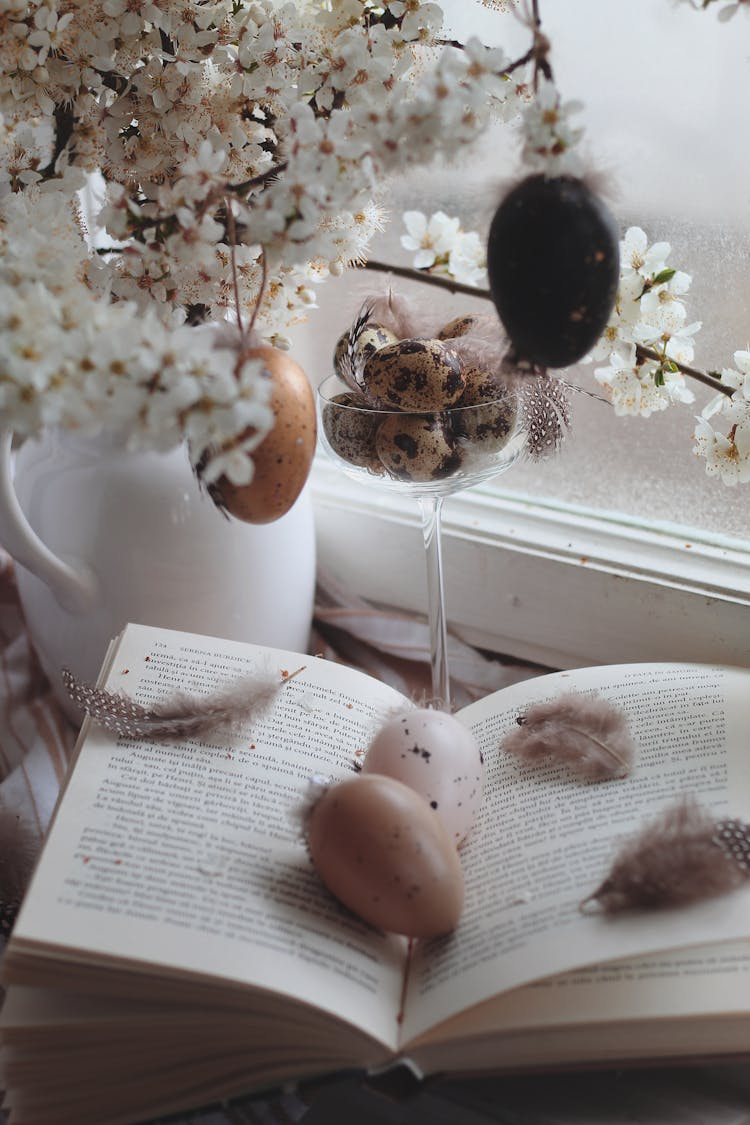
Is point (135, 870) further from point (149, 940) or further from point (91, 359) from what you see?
point (91, 359)

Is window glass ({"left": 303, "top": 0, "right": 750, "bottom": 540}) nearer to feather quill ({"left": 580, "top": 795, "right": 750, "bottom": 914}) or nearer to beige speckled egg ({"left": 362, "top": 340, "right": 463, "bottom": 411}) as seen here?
beige speckled egg ({"left": 362, "top": 340, "right": 463, "bottom": 411})

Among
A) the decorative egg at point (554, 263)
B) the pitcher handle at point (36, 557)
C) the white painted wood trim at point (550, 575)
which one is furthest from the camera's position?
the white painted wood trim at point (550, 575)

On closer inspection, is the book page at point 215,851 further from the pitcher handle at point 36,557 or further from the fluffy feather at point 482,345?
the fluffy feather at point 482,345

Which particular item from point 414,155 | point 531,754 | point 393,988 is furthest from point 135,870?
point 414,155

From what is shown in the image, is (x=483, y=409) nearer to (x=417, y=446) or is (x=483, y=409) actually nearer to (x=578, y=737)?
(x=417, y=446)

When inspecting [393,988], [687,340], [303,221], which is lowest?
[393,988]

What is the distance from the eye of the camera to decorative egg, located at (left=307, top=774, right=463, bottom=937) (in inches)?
22.1

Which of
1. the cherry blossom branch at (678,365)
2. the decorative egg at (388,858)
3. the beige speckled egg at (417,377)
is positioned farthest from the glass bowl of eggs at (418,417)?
the decorative egg at (388,858)

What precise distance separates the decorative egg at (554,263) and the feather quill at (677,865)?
0.28m

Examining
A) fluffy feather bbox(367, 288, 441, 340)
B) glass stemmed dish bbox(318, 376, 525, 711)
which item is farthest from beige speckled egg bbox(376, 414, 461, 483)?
fluffy feather bbox(367, 288, 441, 340)

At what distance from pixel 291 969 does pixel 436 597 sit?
0.37m

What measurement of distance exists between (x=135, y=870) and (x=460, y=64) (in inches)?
18.5

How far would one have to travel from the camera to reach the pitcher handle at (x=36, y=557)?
746mm

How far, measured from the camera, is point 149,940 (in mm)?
542
